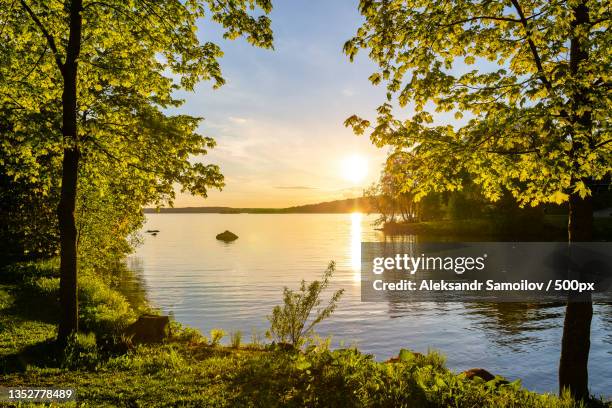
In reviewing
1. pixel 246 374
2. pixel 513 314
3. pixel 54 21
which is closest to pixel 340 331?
pixel 513 314

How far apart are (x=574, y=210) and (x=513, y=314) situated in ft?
63.6

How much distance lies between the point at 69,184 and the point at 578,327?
1448cm

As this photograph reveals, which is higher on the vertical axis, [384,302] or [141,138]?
[141,138]

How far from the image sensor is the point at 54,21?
43.4 feet

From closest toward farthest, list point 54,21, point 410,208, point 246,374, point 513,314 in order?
point 246,374 < point 54,21 < point 513,314 < point 410,208

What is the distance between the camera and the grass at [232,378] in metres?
9.38

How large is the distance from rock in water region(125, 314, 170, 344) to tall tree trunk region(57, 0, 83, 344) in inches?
90.7

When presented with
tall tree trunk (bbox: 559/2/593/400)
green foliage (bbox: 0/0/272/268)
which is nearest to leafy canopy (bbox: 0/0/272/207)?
green foliage (bbox: 0/0/272/268)

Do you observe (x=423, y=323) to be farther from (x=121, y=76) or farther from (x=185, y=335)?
(x=121, y=76)

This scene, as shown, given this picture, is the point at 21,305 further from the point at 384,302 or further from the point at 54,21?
the point at 384,302

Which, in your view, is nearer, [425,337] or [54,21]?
[54,21]

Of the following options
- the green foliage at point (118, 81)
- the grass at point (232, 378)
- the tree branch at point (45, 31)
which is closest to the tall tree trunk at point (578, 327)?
the grass at point (232, 378)

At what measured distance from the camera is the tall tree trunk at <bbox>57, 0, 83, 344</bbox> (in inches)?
504

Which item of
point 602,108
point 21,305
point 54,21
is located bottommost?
point 21,305
